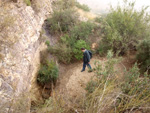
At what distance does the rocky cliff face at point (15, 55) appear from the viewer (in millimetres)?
2223

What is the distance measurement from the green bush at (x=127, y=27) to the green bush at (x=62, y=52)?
2.54 meters

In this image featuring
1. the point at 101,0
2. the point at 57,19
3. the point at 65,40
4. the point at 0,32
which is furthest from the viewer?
the point at 101,0

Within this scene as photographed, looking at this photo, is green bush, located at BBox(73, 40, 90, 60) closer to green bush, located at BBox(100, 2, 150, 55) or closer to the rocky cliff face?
green bush, located at BBox(100, 2, 150, 55)

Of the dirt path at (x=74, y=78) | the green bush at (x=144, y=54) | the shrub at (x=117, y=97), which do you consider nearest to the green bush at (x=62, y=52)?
the dirt path at (x=74, y=78)

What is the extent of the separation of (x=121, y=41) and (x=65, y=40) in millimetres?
3374

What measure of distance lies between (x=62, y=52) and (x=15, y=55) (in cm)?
353

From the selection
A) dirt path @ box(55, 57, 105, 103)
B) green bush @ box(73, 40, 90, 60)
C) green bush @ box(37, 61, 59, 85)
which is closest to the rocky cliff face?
Result: green bush @ box(37, 61, 59, 85)

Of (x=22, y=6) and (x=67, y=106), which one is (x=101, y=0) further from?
(x=67, y=106)

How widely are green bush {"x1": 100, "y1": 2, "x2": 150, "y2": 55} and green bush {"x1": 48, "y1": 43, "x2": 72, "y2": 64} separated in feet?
8.33

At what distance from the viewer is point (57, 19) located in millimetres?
7801

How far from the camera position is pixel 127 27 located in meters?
6.05

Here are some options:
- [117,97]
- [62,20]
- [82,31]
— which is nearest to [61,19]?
[62,20]

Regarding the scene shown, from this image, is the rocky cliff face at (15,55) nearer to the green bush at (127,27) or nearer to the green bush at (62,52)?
the green bush at (62,52)

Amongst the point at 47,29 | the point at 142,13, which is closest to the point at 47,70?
the point at 47,29
